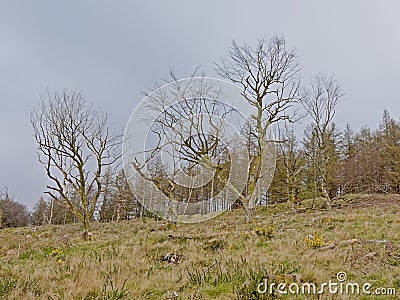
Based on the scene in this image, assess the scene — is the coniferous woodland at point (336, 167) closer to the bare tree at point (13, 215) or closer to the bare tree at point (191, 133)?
the bare tree at point (191, 133)

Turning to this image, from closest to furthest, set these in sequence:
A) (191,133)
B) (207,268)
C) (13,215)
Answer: (207,268) → (191,133) → (13,215)

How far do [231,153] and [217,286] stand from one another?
48.4 feet

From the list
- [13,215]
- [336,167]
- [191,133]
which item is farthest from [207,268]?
[13,215]

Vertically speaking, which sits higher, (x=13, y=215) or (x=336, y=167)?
(x=336, y=167)

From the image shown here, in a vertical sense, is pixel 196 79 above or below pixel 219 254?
above

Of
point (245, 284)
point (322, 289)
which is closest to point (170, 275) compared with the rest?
point (245, 284)

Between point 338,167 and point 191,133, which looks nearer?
point 191,133

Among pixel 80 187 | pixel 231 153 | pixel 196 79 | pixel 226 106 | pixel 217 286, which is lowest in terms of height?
pixel 217 286

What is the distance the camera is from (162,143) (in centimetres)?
1942

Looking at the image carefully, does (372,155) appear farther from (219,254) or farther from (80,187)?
(219,254)

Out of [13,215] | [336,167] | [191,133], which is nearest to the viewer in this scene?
[191,133]

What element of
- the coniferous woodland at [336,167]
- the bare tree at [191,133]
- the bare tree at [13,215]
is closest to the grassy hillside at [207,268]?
the bare tree at [191,133]

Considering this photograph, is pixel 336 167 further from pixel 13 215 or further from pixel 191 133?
pixel 13 215

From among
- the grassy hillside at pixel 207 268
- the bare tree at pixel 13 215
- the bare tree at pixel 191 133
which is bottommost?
the grassy hillside at pixel 207 268
